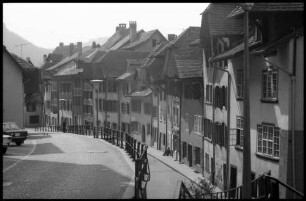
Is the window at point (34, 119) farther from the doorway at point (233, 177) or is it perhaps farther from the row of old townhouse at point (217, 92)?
the doorway at point (233, 177)

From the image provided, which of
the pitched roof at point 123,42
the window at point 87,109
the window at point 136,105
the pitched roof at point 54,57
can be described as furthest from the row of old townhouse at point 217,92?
the pitched roof at point 54,57

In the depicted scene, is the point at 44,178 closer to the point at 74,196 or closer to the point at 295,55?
the point at 74,196

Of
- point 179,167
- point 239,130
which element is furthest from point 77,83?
point 239,130

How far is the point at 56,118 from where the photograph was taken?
91.4 metres

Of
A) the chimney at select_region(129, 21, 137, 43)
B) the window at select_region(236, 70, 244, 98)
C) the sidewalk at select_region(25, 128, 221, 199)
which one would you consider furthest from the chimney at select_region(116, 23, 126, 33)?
the window at select_region(236, 70, 244, 98)

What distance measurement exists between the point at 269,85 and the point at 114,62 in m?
47.1

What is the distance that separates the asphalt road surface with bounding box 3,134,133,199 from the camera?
603 inches

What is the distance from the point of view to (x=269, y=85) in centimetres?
2319

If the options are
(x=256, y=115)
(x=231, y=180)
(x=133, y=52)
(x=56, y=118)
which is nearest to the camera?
(x=256, y=115)

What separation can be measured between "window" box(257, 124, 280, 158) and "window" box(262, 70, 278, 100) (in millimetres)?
1434

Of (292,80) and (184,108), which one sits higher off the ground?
(292,80)

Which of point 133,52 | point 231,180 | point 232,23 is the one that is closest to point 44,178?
point 231,180

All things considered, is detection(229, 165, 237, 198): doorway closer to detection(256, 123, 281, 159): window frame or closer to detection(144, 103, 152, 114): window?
detection(256, 123, 281, 159): window frame

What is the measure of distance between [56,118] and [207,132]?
60215 mm
